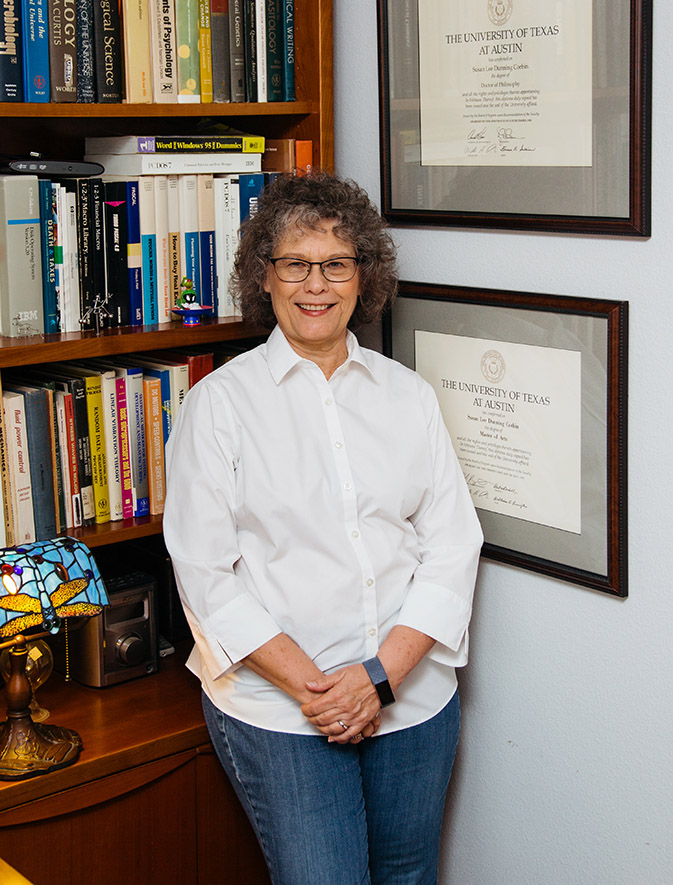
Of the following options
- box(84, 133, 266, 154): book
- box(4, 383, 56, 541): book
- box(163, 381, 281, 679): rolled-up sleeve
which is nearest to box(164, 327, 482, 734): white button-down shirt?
box(163, 381, 281, 679): rolled-up sleeve

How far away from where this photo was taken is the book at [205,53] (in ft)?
6.44

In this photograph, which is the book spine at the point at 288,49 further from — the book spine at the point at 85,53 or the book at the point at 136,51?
the book spine at the point at 85,53

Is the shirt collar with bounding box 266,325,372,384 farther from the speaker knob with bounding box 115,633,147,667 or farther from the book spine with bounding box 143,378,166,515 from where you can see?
the speaker knob with bounding box 115,633,147,667

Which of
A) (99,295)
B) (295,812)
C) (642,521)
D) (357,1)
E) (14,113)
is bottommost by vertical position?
(295,812)

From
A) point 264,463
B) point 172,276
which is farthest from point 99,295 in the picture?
point 264,463

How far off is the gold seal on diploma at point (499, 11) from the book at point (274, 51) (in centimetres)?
52

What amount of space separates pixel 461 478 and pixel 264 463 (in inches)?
14.0

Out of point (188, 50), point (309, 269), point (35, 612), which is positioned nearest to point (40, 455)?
point (35, 612)

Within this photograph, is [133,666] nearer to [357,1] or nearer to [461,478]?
[461,478]

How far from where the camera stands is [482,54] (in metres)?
1.74

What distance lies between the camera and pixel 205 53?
6.50 feet

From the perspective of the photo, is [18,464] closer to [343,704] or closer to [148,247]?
[148,247]

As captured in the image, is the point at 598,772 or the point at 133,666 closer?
the point at 598,772

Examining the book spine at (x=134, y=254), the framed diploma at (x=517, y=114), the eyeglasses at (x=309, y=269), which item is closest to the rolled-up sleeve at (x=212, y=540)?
the eyeglasses at (x=309, y=269)
